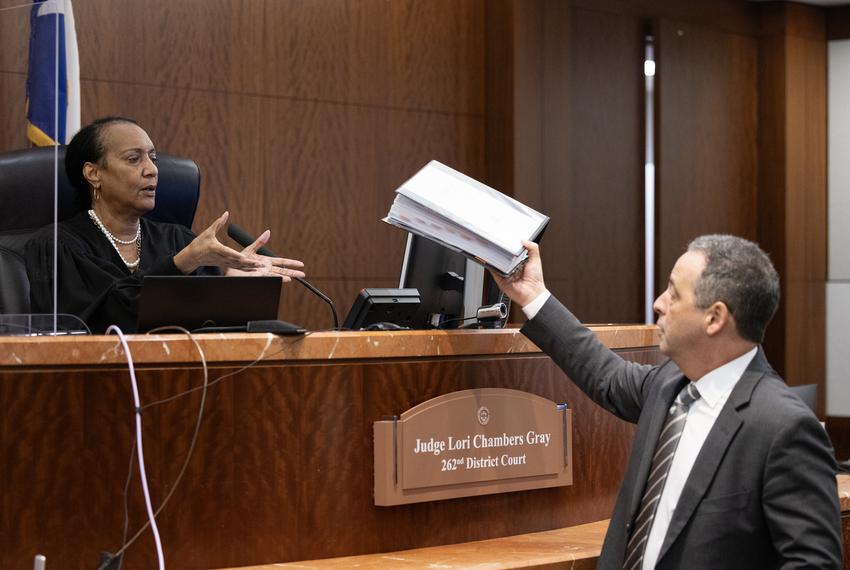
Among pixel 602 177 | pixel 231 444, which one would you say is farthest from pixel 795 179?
pixel 231 444

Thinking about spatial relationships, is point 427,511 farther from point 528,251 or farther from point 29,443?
point 29,443

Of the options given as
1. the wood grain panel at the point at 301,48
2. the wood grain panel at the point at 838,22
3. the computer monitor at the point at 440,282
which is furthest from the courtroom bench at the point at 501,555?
the wood grain panel at the point at 838,22

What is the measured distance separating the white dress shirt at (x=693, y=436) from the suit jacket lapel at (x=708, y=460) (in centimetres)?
3

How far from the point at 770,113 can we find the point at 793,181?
0.45 meters

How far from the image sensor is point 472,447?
213 cm

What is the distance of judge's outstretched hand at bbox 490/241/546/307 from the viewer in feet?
7.23

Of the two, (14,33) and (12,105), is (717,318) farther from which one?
(12,105)

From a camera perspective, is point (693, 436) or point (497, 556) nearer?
point (693, 436)

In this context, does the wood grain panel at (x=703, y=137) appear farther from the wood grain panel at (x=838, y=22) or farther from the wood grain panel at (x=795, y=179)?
the wood grain panel at (x=838, y=22)

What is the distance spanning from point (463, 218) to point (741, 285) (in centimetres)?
55

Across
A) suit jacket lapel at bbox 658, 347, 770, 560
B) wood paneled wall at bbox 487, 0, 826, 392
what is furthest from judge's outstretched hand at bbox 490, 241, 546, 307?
wood paneled wall at bbox 487, 0, 826, 392

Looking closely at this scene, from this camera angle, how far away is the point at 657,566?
72.7 inches

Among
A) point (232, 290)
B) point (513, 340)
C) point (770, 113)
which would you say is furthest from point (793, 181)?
point (232, 290)

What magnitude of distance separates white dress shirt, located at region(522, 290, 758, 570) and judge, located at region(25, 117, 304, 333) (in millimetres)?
1031
